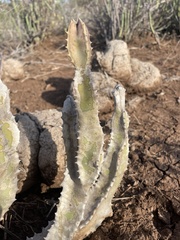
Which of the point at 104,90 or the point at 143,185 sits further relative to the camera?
the point at 104,90

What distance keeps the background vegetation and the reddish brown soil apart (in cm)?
132

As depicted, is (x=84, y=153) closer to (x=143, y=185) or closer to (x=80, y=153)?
(x=80, y=153)

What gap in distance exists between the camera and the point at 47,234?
1.51m

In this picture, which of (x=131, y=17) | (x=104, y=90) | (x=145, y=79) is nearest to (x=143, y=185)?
(x=104, y=90)

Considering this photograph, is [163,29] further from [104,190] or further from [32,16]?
[104,190]

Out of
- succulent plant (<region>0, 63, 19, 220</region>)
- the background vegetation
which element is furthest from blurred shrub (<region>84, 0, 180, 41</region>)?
succulent plant (<region>0, 63, 19, 220</region>)

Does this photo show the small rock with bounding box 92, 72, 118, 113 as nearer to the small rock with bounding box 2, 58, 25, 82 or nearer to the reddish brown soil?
the reddish brown soil

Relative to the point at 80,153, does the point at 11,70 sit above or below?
below

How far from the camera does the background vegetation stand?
4406 millimetres

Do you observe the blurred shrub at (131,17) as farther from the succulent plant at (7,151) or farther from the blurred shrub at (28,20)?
the succulent plant at (7,151)

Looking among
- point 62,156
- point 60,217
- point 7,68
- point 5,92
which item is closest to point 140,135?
point 62,156

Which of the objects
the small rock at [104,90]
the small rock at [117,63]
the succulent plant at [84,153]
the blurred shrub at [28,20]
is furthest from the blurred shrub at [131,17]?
the succulent plant at [84,153]

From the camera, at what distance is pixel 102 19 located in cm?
471

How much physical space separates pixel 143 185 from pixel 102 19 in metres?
3.24
